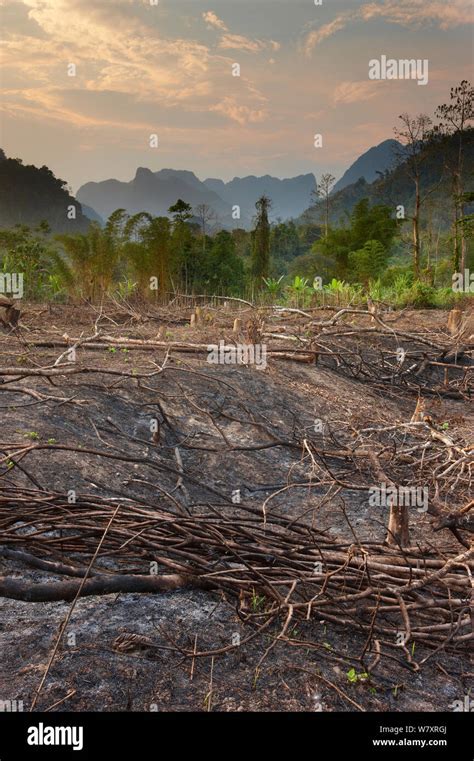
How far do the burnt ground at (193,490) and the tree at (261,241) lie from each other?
1812cm

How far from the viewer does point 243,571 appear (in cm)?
289

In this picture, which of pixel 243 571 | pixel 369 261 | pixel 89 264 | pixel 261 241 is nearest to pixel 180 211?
pixel 89 264

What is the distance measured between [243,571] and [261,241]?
26891 millimetres

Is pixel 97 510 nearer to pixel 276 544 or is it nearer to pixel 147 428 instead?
pixel 276 544

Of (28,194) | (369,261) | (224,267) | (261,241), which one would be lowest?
(224,267)

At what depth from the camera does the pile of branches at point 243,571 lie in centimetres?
279

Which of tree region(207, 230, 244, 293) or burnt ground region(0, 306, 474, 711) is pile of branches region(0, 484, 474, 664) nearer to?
burnt ground region(0, 306, 474, 711)

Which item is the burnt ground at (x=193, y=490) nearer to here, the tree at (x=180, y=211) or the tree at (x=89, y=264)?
the tree at (x=89, y=264)

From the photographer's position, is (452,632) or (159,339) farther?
(159,339)

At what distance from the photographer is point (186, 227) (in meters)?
21.7

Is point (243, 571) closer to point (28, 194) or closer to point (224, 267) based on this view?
point (224, 267)

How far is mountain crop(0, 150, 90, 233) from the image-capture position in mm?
84000
